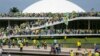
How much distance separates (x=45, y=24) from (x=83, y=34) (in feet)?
19.1

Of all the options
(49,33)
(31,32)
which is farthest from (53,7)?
(31,32)

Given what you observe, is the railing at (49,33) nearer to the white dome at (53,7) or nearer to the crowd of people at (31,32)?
the crowd of people at (31,32)

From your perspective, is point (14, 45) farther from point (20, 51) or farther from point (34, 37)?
point (34, 37)

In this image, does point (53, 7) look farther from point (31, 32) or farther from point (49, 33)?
point (31, 32)

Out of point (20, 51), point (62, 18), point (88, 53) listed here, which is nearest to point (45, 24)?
point (62, 18)

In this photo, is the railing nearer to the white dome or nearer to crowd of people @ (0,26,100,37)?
crowd of people @ (0,26,100,37)

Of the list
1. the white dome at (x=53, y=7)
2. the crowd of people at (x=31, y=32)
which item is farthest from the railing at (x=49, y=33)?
the white dome at (x=53, y=7)

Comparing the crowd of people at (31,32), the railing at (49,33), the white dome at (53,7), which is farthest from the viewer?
the white dome at (53,7)

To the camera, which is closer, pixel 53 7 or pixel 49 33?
pixel 49 33

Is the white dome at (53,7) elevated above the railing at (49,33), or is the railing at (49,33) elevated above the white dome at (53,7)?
the white dome at (53,7)

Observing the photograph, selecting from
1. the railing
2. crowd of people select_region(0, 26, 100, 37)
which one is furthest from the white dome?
crowd of people select_region(0, 26, 100, 37)

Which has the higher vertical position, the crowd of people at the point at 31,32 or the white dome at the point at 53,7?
the white dome at the point at 53,7

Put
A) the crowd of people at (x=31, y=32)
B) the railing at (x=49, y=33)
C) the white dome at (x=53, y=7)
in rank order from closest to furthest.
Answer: the crowd of people at (x=31, y=32) < the railing at (x=49, y=33) < the white dome at (x=53, y=7)

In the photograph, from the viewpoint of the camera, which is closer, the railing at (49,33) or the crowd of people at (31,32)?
the crowd of people at (31,32)
